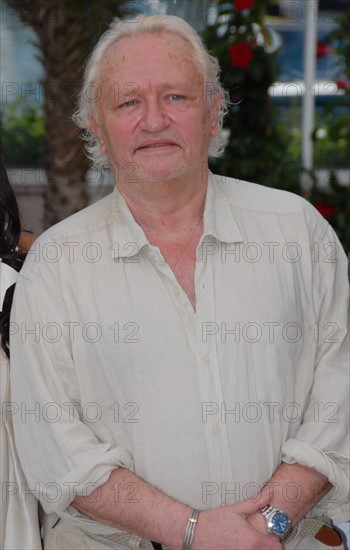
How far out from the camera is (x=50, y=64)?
161 inches

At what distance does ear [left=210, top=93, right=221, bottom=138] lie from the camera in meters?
2.20

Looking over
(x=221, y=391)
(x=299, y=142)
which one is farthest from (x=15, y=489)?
(x=299, y=142)

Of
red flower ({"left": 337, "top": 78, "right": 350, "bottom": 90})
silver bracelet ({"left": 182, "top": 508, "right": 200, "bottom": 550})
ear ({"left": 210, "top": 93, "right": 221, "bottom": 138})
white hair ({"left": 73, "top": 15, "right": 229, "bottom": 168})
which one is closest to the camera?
silver bracelet ({"left": 182, "top": 508, "right": 200, "bottom": 550})

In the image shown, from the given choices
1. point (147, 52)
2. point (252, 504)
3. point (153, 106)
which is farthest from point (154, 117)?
→ point (252, 504)

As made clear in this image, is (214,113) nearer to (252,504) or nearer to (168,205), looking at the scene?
(168,205)

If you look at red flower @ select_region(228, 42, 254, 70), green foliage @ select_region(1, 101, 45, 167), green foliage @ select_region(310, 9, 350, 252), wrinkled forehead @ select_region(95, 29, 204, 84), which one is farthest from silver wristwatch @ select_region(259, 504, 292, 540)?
green foliage @ select_region(1, 101, 45, 167)

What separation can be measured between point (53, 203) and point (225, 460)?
2.44m

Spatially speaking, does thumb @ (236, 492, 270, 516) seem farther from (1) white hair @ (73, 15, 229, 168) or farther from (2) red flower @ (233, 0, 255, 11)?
(2) red flower @ (233, 0, 255, 11)

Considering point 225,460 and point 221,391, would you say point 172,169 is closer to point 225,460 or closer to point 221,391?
point 221,391

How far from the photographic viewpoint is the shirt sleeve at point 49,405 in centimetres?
202

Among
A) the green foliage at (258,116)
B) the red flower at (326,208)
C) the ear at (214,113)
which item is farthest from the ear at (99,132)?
the red flower at (326,208)

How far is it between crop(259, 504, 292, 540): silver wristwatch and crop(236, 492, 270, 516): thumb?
2 centimetres

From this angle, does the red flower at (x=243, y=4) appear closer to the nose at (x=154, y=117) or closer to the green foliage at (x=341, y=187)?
the green foliage at (x=341, y=187)

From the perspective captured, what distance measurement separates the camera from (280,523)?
6.60ft
